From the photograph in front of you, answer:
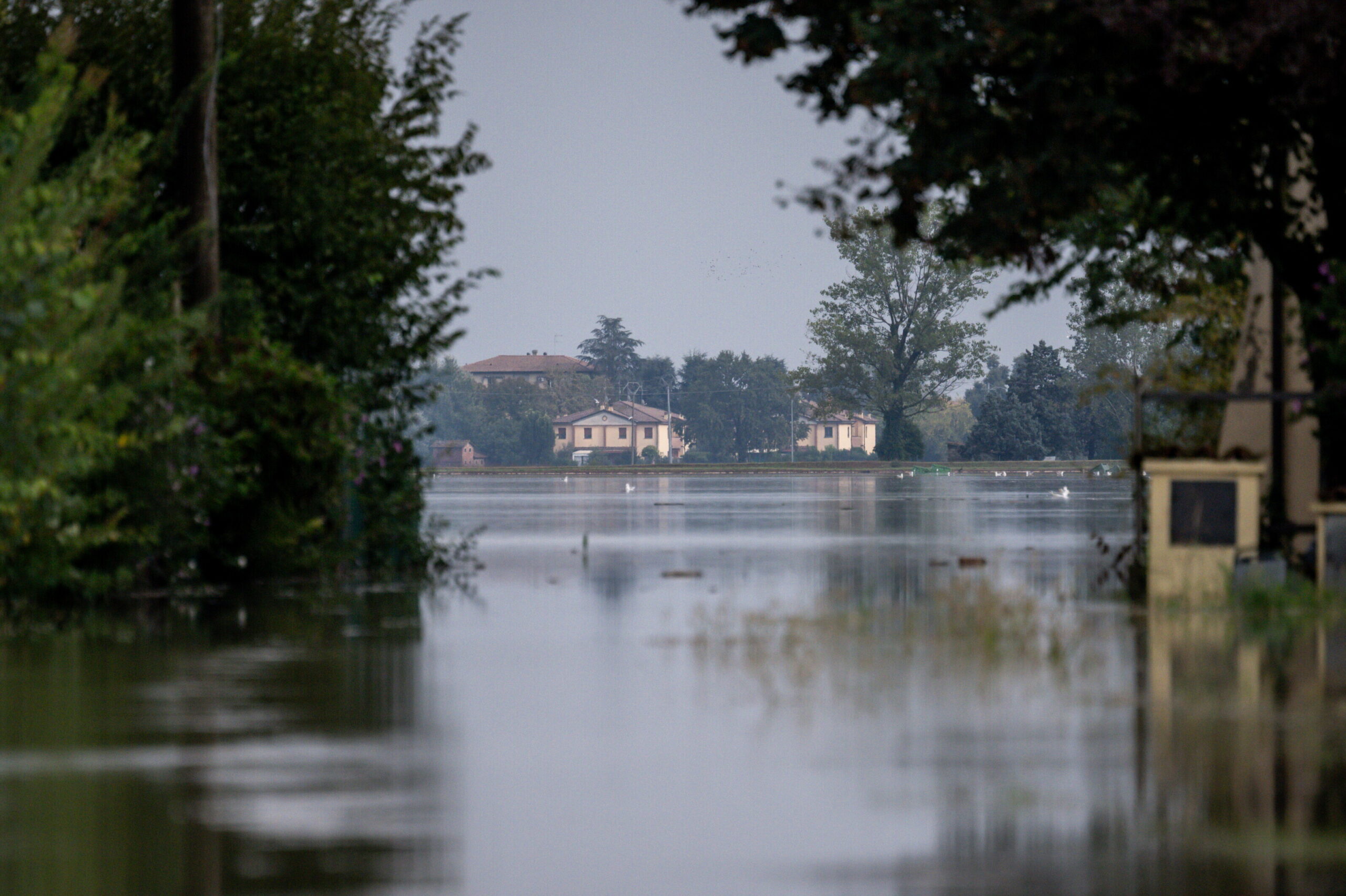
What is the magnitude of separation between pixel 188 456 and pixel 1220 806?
11.7 m

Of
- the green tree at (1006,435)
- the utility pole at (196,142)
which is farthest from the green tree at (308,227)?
the green tree at (1006,435)

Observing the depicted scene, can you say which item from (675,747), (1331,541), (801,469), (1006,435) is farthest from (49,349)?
(1006,435)

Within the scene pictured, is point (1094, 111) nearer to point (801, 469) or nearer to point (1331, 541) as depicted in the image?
point (1331, 541)

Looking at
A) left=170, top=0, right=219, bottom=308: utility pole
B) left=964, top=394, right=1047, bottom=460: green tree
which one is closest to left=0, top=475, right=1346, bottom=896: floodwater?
left=170, top=0, right=219, bottom=308: utility pole

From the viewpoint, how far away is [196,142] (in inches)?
829

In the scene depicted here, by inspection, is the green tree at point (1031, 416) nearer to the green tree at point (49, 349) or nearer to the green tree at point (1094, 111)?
the green tree at point (1094, 111)

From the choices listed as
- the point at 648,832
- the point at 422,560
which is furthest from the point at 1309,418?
the point at 648,832

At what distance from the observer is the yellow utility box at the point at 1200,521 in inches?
706

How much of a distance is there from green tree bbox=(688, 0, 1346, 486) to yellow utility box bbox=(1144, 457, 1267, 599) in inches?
70.1

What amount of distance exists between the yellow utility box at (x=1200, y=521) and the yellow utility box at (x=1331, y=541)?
0.74 meters

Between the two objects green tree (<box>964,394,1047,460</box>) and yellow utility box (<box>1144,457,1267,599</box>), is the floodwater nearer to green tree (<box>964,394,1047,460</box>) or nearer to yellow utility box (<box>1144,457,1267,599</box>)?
yellow utility box (<box>1144,457,1267,599</box>)

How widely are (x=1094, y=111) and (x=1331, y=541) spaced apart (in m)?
4.30

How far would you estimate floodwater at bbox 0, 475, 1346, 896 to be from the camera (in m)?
7.25

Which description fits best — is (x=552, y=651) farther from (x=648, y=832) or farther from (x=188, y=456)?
(x=648, y=832)
